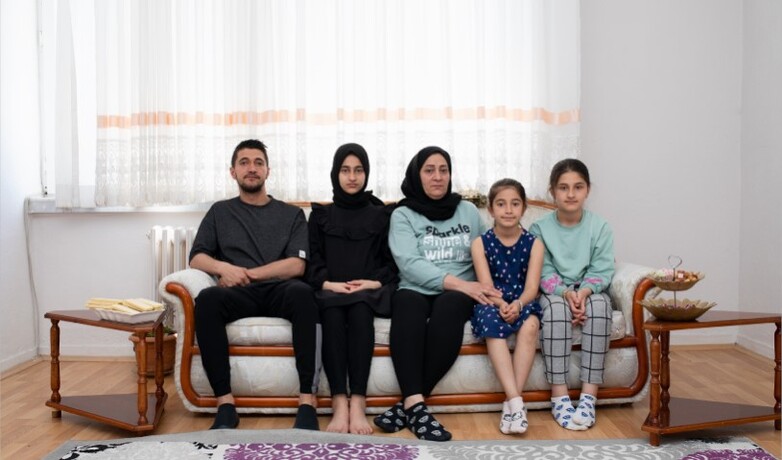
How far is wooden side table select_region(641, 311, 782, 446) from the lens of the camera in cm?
255

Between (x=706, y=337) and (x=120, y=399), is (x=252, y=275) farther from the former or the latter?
(x=706, y=337)

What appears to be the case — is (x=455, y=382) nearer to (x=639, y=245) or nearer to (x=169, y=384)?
(x=169, y=384)

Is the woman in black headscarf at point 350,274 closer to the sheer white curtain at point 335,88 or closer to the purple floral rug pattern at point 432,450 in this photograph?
the purple floral rug pattern at point 432,450

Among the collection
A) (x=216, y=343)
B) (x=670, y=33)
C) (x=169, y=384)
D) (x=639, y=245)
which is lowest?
(x=169, y=384)

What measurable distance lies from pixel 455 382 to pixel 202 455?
1.05 metres

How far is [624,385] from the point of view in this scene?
308 cm

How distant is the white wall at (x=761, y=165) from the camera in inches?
153

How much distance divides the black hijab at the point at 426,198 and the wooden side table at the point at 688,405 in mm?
1033

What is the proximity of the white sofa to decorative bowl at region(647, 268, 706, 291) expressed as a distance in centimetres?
24

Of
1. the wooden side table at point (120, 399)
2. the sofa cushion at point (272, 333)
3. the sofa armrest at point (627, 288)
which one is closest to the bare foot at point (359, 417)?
the sofa cushion at point (272, 333)

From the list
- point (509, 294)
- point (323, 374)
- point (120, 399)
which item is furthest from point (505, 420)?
point (120, 399)

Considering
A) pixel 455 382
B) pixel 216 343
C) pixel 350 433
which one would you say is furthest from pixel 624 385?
pixel 216 343

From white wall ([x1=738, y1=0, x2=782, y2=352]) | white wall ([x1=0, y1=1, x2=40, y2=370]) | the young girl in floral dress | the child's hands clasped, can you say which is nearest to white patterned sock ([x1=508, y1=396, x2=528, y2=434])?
the young girl in floral dress

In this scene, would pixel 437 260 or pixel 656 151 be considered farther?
pixel 656 151
